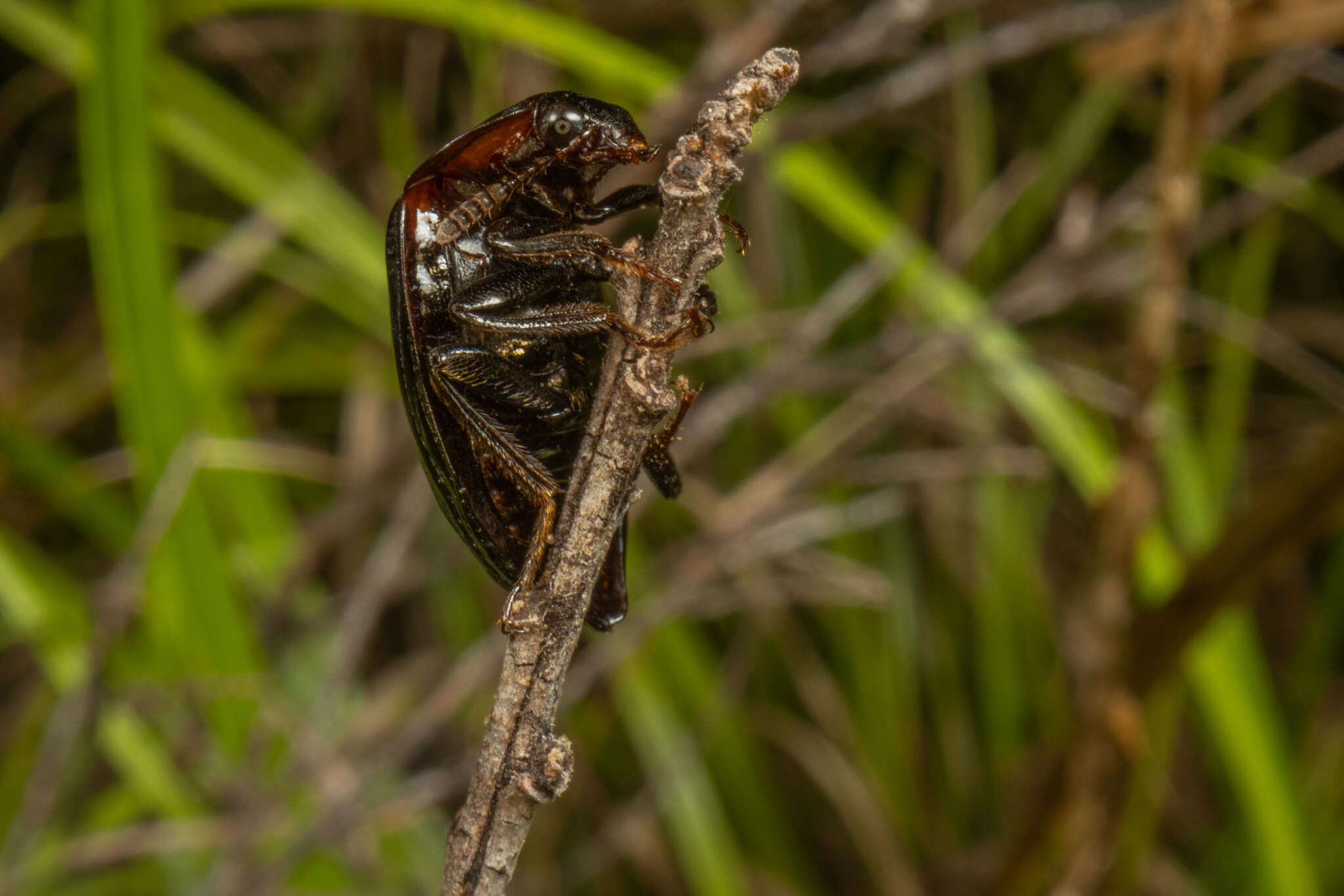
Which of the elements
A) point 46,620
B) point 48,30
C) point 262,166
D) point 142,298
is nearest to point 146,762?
point 46,620

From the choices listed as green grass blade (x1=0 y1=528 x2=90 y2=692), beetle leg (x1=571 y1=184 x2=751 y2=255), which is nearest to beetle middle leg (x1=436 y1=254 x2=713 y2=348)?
beetle leg (x1=571 y1=184 x2=751 y2=255)

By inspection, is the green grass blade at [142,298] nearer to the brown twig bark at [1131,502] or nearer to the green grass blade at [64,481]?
the green grass blade at [64,481]

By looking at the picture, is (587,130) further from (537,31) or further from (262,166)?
(262,166)

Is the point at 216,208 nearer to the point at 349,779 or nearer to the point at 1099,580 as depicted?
the point at 349,779

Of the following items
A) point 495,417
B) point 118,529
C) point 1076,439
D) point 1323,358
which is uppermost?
point 1323,358

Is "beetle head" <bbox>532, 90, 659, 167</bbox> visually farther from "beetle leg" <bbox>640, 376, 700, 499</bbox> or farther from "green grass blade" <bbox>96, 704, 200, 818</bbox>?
"green grass blade" <bbox>96, 704, 200, 818</bbox>

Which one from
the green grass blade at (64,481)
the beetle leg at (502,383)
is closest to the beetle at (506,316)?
the beetle leg at (502,383)

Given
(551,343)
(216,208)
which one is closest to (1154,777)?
(551,343)
